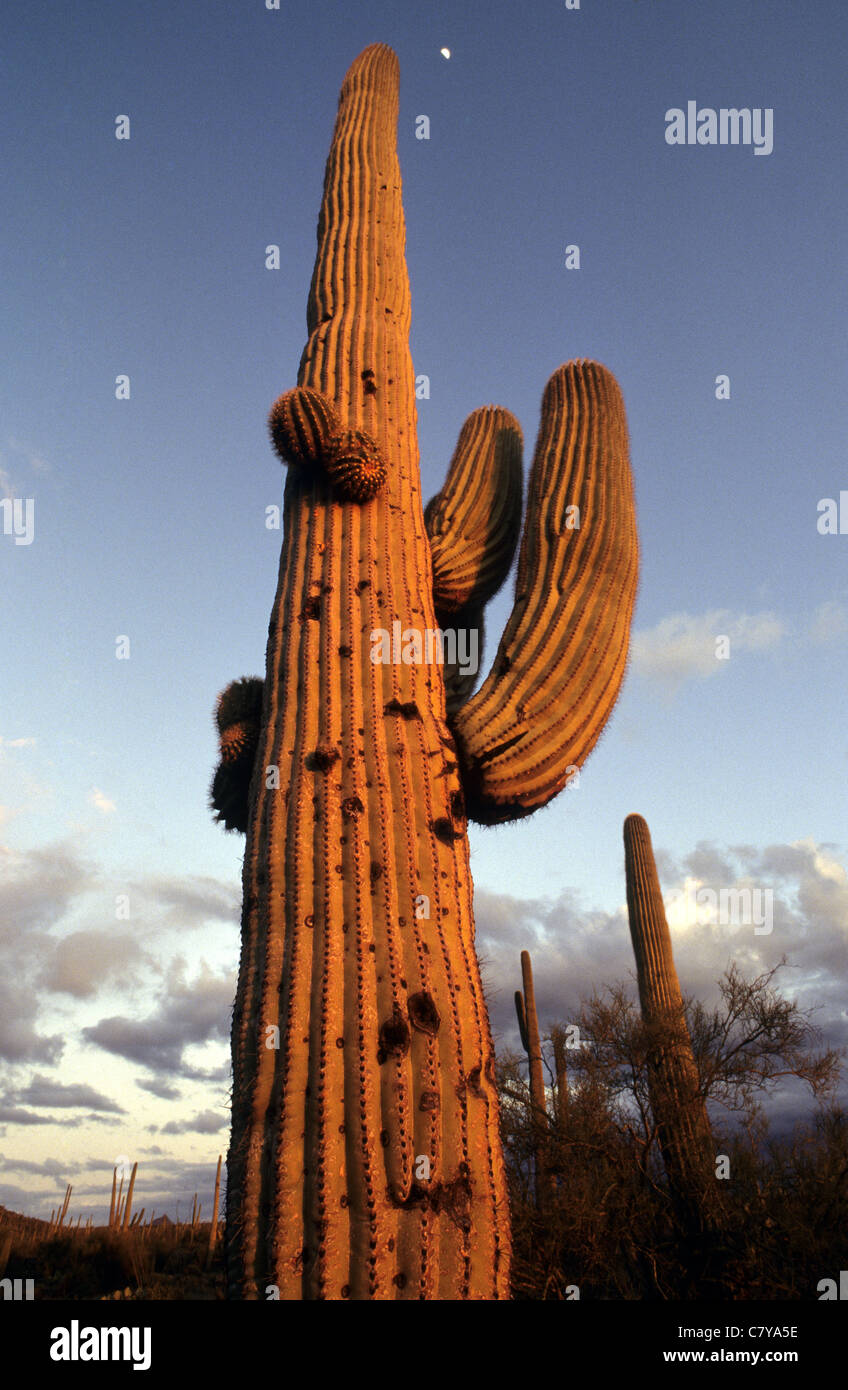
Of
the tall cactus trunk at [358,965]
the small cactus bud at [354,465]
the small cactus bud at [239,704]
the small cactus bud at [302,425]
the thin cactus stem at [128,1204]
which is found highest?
the small cactus bud at [302,425]

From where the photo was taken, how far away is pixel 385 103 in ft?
17.1

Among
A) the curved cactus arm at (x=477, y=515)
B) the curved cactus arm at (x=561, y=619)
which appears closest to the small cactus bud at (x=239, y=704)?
the curved cactus arm at (x=561, y=619)

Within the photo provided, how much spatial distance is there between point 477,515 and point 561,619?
1000mm

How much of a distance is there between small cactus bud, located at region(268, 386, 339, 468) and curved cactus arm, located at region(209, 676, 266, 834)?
99cm

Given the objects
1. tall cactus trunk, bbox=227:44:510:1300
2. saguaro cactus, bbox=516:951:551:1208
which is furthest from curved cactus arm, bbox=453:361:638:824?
saguaro cactus, bbox=516:951:551:1208

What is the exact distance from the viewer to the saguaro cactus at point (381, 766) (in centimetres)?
203

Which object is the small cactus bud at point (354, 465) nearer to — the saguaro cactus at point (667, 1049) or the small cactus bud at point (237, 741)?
the small cactus bud at point (237, 741)

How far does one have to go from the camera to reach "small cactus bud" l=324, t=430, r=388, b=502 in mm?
3311

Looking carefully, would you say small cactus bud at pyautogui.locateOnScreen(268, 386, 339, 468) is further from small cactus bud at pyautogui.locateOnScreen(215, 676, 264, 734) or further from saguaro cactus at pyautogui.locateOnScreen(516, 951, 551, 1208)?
saguaro cactus at pyautogui.locateOnScreen(516, 951, 551, 1208)

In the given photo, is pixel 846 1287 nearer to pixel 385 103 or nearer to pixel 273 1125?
pixel 273 1125

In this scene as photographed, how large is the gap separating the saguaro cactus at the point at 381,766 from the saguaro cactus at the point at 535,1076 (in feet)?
22.7

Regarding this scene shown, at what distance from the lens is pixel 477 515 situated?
4414mm
